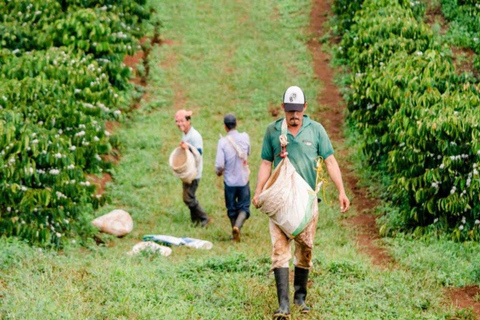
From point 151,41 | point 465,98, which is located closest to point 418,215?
point 465,98

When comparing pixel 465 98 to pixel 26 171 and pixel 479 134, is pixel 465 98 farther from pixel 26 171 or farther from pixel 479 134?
pixel 26 171

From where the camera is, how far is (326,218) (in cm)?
1129

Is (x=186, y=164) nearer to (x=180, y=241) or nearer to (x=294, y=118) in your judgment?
(x=180, y=241)

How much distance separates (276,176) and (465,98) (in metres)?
4.48

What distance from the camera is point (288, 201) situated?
6.49 meters

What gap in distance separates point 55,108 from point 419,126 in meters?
5.07

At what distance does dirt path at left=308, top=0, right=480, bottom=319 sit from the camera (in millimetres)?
8164

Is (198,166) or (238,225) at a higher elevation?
(198,166)

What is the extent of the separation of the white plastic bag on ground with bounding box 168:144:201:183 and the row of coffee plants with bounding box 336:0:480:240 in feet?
8.89

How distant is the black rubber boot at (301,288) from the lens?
6.89m

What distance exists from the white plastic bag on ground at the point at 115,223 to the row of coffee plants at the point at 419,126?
3.63 meters

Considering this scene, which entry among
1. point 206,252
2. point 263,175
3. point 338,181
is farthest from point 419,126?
point 263,175

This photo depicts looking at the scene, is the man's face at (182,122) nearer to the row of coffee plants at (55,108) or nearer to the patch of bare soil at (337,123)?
the row of coffee plants at (55,108)

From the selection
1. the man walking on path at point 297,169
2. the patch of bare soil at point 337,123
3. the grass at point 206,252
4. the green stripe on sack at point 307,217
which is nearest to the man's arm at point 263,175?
the man walking on path at point 297,169
